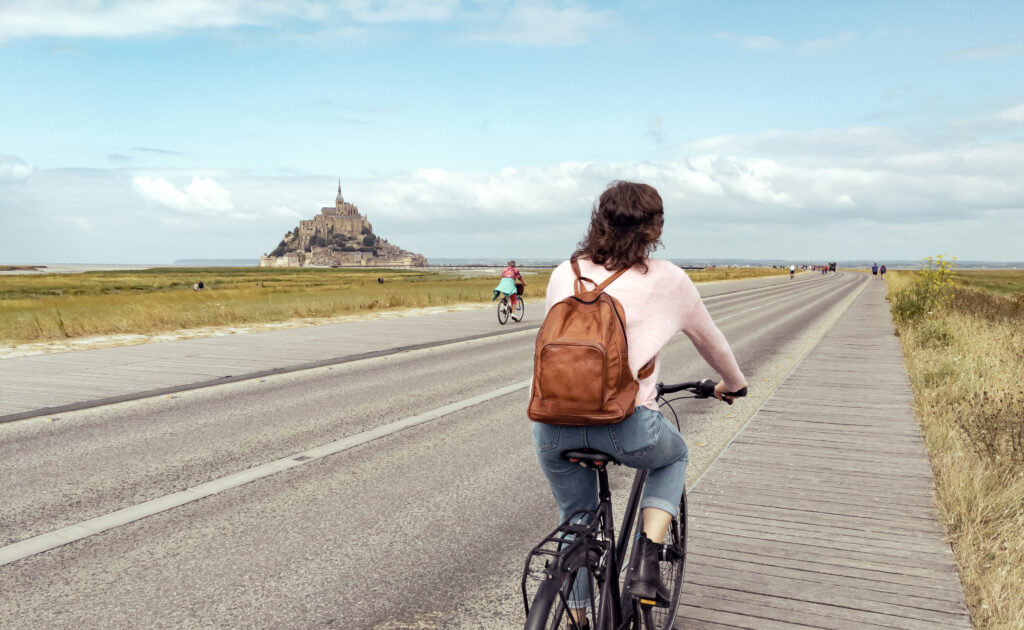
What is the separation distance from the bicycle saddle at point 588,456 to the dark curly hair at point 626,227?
587mm

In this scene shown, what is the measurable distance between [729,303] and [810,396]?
24013mm

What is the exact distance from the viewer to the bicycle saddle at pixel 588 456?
225 cm

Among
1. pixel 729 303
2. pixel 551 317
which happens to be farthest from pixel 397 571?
pixel 729 303

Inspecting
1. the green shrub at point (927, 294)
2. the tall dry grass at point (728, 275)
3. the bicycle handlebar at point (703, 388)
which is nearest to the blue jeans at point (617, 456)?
the bicycle handlebar at point (703, 388)

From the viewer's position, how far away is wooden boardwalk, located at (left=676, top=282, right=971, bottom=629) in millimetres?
3156

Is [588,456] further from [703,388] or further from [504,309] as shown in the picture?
[504,309]

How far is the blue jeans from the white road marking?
11.1 ft

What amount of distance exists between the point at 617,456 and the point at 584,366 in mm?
357

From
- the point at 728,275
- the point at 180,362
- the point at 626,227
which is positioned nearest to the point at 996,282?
the point at 728,275

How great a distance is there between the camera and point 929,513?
425 centimetres

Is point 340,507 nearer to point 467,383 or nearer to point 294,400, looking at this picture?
point 294,400

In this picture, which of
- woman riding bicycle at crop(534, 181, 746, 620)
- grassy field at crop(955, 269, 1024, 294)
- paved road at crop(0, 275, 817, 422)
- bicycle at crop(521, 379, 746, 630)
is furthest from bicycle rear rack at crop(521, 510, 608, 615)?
grassy field at crop(955, 269, 1024, 294)

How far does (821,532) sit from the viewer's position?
4027 mm

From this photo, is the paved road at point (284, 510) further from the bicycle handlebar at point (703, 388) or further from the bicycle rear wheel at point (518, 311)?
the bicycle rear wheel at point (518, 311)
